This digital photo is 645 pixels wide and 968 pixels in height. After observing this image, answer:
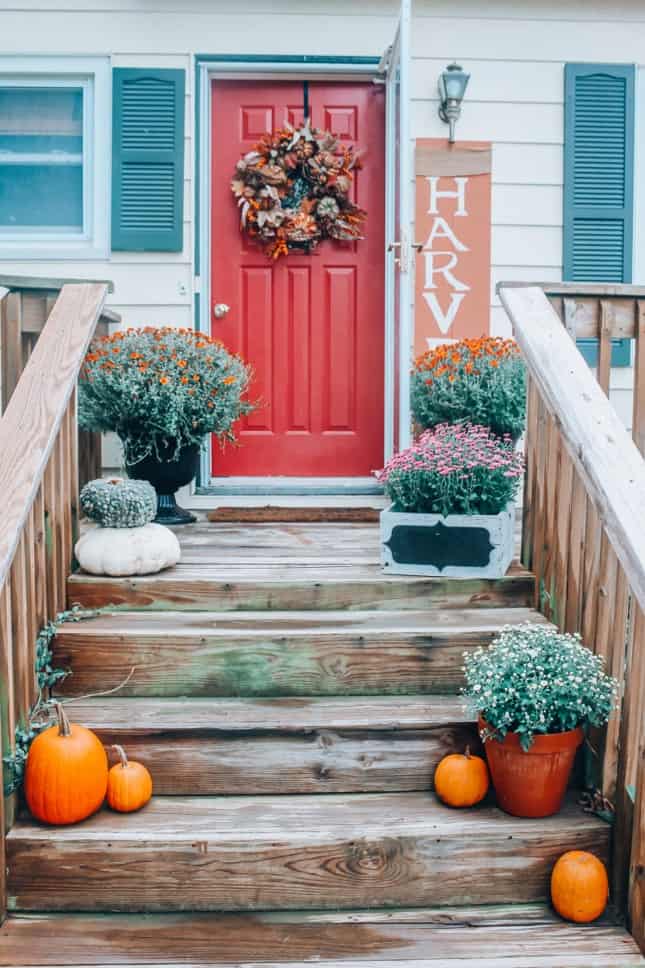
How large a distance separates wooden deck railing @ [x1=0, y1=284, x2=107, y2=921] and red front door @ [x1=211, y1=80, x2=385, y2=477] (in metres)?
1.51

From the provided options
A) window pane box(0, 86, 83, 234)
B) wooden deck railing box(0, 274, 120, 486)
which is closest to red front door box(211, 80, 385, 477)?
window pane box(0, 86, 83, 234)

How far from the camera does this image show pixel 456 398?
156 inches

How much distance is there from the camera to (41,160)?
183 inches

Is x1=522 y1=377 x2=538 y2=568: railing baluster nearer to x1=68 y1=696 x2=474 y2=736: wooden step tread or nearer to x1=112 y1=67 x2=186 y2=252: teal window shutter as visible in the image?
x1=68 y1=696 x2=474 y2=736: wooden step tread

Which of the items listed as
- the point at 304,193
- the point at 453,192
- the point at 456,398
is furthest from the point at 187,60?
the point at 456,398

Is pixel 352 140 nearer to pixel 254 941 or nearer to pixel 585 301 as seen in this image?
pixel 585 301

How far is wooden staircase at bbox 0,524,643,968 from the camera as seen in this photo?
214 cm

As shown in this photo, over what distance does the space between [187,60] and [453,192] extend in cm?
140

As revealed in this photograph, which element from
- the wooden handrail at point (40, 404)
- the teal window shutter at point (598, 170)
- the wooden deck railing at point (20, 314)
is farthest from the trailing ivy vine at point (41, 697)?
the teal window shutter at point (598, 170)

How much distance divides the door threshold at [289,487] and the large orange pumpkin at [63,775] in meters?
2.30

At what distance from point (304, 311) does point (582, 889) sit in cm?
318

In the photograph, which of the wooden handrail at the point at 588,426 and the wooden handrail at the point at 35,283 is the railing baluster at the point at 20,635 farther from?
the wooden handrail at the point at 588,426

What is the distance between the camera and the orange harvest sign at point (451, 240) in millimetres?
4574

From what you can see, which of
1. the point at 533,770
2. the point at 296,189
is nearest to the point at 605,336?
the point at 533,770
